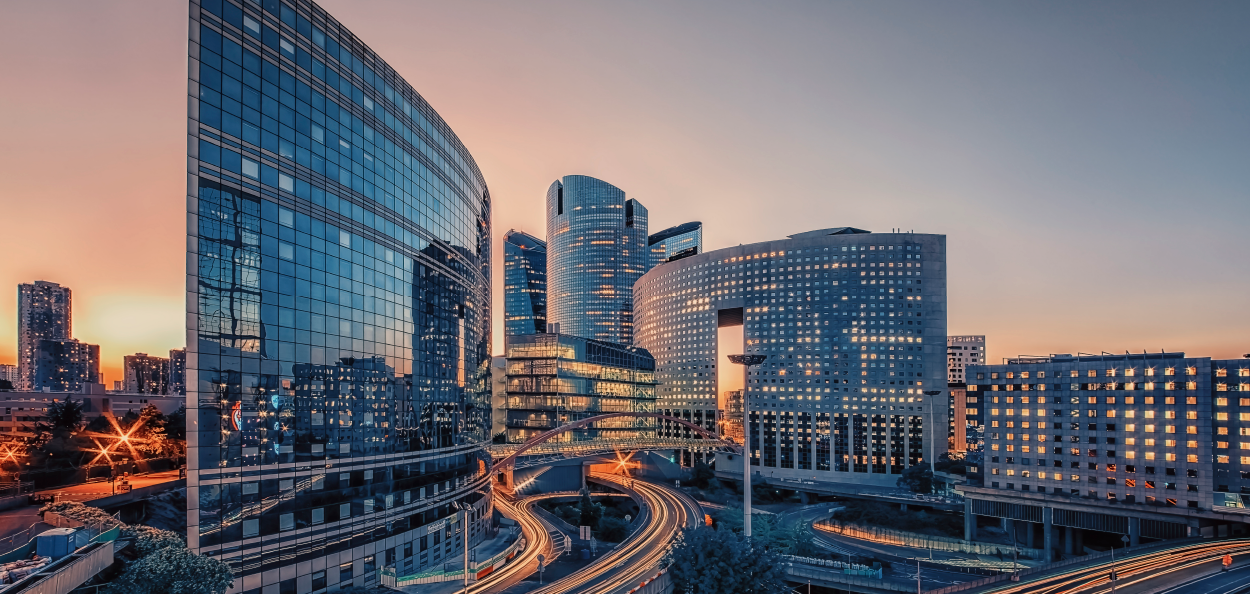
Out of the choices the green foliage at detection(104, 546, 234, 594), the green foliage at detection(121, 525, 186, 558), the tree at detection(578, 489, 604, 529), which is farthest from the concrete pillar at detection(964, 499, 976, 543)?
the green foliage at detection(121, 525, 186, 558)

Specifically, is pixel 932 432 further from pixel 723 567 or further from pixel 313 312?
pixel 313 312

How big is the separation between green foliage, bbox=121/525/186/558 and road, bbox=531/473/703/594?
25973 mm

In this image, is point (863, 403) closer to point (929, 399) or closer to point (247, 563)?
point (929, 399)

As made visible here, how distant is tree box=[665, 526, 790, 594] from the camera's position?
4075 centimetres

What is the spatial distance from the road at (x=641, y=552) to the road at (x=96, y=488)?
3707 centimetres

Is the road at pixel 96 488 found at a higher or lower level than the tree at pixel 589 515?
higher

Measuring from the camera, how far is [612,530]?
83.3 meters

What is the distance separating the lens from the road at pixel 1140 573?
51500mm

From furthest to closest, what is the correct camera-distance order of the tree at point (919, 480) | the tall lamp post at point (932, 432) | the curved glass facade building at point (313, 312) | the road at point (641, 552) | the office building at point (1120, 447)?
the tall lamp post at point (932, 432)
the tree at point (919, 480)
the office building at point (1120, 447)
the road at point (641, 552)
the curved glass facade building at point (313, 312)

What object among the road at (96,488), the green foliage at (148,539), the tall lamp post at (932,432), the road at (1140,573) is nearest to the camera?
the green foliage at (148,539)

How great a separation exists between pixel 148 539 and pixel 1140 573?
258 feet

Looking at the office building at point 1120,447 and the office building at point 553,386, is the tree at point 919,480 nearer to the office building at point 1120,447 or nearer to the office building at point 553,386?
the office building at point 1120,447

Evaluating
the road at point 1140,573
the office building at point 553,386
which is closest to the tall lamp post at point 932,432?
the road at point 1140,573

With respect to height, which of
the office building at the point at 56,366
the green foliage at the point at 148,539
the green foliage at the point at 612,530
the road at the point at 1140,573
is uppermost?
the green foliage at the point at 148,539
